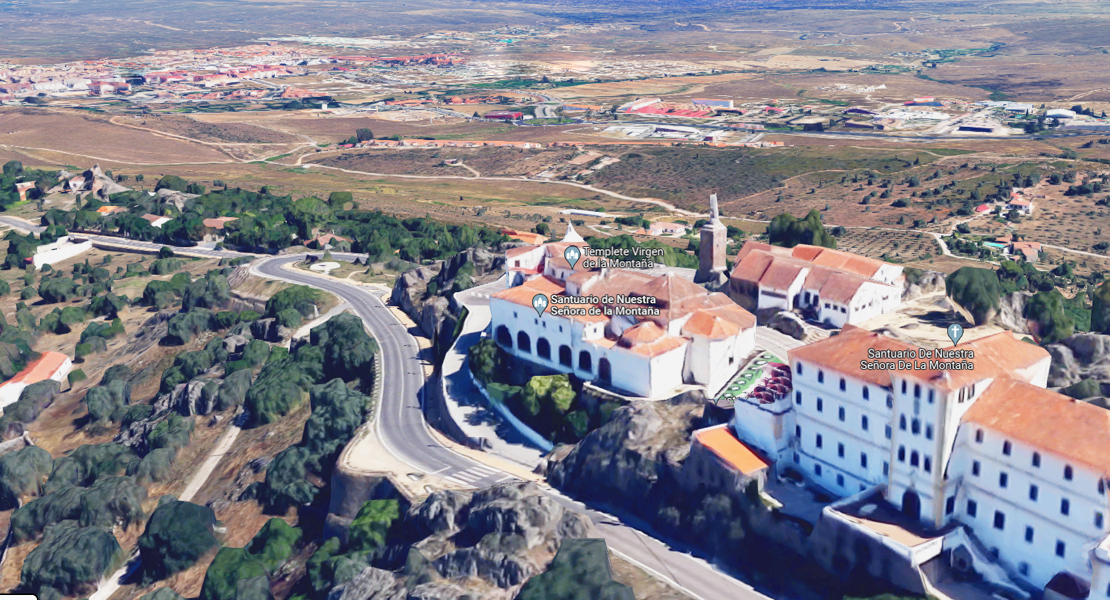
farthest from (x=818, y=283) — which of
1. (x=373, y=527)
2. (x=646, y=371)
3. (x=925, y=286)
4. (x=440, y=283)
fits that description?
(x=440, y=283)

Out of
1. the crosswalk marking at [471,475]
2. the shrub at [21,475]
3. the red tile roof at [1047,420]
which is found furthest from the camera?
the shrub at [21,475]

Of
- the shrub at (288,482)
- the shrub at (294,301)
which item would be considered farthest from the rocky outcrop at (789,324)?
the shrub at (294,301)

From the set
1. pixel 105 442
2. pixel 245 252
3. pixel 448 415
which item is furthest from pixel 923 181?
pixel 105 442

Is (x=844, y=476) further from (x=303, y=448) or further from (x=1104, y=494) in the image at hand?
(x=303, y=448)

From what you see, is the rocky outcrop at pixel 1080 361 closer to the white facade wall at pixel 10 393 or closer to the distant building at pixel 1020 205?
the distant building at pixel 1020 205

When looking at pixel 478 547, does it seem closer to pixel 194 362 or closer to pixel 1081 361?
pixel 1081 361

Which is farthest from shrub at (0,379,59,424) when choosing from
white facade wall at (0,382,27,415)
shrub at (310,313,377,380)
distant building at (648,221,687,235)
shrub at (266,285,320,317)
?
distant building at (648,221,687,235)
